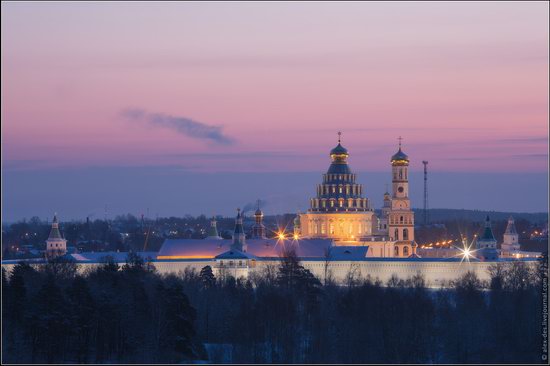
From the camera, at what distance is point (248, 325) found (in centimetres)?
9356

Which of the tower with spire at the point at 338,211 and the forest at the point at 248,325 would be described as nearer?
the forest at the point at 248,325

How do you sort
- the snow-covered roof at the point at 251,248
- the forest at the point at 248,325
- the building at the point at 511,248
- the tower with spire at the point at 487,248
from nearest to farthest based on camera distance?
1. the forest at the point at 248,325
2. the tower with spire at the point at 487,248
3. the snow-covered roof at the point at 251,248
4. the building at the point at 511,248

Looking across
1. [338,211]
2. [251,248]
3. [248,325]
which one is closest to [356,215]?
[338,211]

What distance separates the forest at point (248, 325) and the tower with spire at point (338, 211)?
4686cm

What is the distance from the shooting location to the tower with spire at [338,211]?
506 feet

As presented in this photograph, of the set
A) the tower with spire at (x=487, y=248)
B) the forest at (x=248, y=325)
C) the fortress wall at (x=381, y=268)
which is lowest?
the forest at (x=248, y=325)

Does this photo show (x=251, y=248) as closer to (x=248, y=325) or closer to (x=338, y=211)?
(x=338, y=211)

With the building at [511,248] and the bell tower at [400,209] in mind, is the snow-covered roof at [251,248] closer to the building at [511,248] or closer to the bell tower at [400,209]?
the bell tower at [400,209]

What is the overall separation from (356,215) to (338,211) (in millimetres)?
1488

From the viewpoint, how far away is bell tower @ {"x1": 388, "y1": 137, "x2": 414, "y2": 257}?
491ft

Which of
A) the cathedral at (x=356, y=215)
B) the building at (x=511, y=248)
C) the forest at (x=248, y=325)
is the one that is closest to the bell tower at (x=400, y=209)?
the cathedral at (x=356, y=215)

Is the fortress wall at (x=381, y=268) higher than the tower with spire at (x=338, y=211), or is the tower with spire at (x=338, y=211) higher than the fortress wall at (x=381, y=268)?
the tower with spire at (x=338, y=211)

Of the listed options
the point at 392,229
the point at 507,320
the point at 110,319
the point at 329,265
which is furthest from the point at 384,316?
the point at 392,229

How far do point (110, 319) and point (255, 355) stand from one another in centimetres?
574
